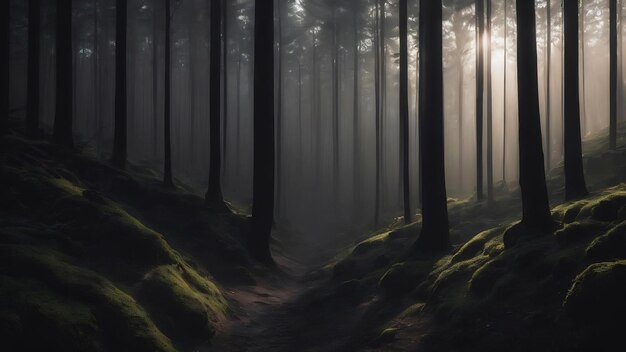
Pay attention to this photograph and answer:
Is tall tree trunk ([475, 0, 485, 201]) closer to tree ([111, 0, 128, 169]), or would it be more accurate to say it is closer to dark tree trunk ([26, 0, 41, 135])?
tree ([111, 0, 128, 169])

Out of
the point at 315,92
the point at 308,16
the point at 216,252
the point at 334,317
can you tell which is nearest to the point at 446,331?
the point at 334,317

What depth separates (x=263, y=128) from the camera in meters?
16.7

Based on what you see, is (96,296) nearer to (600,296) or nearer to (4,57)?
(600,296)

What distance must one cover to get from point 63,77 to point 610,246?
789 inches

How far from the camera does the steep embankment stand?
21.0 feet

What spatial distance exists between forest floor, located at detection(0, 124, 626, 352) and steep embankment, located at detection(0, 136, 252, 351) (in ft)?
0.10

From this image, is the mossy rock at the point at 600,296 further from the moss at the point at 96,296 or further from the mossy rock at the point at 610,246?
the moss at the point at 96,296

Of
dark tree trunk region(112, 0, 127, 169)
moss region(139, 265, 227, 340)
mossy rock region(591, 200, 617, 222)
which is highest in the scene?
dark tree trunk region(112, 0, 127, 169)

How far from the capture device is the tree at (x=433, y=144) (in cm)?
1304

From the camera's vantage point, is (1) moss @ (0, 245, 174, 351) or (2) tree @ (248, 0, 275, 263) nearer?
(1) moss @ (0, 245, 174, 351)

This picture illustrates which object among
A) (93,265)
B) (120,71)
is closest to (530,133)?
(93,265)

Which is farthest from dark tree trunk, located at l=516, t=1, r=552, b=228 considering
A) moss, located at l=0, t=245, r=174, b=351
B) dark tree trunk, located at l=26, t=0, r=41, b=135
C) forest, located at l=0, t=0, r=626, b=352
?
dark tree trunk, located at l=26, t=0, r=41, b=135

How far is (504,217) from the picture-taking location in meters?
19.6

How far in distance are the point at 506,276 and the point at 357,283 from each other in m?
5.62
